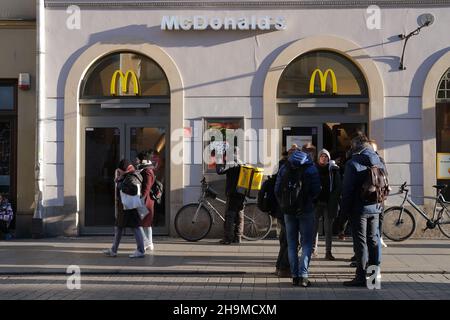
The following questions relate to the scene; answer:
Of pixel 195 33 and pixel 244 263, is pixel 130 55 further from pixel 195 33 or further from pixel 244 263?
pixel 244 263

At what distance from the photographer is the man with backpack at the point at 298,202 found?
796cm

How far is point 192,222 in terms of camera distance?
1202cm

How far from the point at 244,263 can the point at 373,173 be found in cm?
285

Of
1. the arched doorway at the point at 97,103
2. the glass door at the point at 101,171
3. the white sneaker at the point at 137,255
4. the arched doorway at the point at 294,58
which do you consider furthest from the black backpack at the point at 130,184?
the arched doorway at the point at 294,58

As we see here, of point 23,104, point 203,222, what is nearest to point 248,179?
point 203,222

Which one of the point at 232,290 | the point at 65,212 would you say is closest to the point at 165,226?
the point at 65,212

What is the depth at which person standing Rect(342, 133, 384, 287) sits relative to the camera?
26.0 ft

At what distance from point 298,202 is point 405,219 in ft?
15.2

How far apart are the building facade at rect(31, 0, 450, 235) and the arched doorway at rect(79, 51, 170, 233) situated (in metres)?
0.03

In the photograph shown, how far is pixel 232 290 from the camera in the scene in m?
7.95

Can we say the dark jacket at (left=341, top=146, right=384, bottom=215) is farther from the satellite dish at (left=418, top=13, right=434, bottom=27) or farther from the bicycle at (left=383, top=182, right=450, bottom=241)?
the satellite dish at (left=418, top=13, right=434, bottom=27)

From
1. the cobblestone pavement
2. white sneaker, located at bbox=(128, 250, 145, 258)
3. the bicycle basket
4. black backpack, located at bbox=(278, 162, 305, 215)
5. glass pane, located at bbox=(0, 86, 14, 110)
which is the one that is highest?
glass pane, located at bbox=(0, 86, 14, 110)

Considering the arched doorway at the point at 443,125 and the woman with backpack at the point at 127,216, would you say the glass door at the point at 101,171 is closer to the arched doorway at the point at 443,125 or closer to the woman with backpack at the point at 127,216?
the woman with backpack at the point at 127,216

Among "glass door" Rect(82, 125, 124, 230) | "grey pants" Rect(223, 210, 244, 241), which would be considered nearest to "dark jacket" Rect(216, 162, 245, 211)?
"grey pants" Rect(223, 210, 244, 241)
